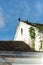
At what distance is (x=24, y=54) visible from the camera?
2627cm

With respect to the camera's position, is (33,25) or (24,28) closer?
(33,25)

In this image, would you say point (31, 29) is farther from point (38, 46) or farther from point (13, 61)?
point (13, 61)

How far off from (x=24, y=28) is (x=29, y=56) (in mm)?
6318

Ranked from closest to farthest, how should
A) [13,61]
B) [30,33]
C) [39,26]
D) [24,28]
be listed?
[13,61]
[39,26]
[30,33]
[24,28]

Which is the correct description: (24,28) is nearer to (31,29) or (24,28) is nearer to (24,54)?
(31,29)

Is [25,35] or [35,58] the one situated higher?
[25,35]

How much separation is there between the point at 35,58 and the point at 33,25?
382cm

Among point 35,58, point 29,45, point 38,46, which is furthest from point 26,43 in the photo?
point 35,58

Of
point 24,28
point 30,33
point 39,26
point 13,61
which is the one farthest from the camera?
point 24,28

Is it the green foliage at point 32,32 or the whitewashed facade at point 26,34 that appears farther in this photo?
the green foliage at point 32,32

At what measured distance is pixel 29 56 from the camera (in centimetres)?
2639

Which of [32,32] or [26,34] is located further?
[26,34]

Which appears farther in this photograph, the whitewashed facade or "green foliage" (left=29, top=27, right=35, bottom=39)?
"green foliage" (left=29, top=27, right=35, bottom=39)

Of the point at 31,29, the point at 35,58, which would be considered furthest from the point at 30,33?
the point at 35,58
